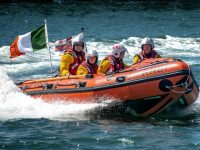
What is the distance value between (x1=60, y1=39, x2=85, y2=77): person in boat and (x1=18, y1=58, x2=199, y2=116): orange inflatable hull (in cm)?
117

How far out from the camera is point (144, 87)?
12711 mm

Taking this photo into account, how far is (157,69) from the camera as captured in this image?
1272 centimetres

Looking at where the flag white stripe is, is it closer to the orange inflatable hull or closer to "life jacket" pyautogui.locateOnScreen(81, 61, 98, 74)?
"life jacket" pyautogui.locateOnScreen(81, 61, 98, 74)

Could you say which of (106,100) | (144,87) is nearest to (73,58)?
(106,100)

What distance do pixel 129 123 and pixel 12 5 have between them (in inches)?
1337

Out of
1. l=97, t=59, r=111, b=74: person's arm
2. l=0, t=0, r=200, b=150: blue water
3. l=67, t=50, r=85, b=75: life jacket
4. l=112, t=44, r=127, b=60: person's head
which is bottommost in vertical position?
l=0, t=0, r=200, b=150: blue water

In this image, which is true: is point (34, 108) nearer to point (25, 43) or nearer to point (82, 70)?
point (82, 70)

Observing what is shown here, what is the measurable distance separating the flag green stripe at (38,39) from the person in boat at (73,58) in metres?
0.96

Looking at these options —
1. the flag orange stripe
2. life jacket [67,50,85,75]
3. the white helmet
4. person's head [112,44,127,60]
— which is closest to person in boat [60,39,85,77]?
life jacket [67,50,85,75]

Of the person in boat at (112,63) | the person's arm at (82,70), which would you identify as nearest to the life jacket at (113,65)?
the person in boat at (112,63)

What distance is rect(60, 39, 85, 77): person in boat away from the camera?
14812mm

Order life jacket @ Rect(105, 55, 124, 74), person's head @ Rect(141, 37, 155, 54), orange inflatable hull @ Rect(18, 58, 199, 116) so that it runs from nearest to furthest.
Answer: orange inflatable hull @ Rect(18, 58, 199, 116), life jacket @ Rect(105, 55, 124, 74), person's head @ Rect(141, 37, 155, 54)

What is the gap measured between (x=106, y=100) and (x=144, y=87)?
891 millimetres

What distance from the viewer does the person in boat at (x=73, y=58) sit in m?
14.8
